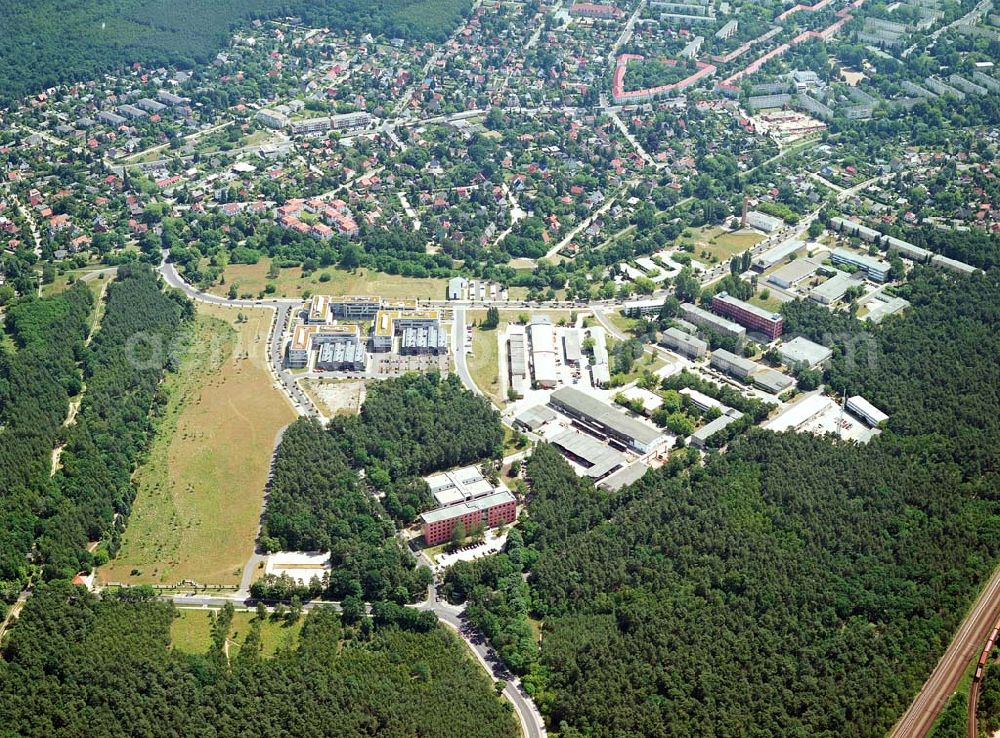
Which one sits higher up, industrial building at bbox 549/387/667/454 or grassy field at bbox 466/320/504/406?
industrial building at bbox 549/387/667/454

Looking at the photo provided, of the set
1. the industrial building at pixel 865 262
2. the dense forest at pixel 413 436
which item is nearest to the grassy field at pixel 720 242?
the industrial building at pixel 865 262

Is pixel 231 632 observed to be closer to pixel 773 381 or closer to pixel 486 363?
pixel 486 363

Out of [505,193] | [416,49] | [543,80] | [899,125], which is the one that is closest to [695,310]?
[505,193]

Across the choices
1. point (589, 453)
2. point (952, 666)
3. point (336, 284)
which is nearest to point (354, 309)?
point (336, 284)

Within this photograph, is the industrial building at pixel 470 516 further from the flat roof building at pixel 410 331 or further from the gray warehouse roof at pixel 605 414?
the flat roof building at pixel 410 331

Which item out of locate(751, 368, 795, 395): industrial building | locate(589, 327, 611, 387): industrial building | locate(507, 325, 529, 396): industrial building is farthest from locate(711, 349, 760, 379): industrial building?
locate(507, 325, 529, 396): industrial building

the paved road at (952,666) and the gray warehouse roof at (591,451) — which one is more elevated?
the paved road at (952,666)

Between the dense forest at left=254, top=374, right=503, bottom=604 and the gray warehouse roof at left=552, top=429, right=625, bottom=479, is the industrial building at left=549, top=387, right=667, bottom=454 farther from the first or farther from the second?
→ the dense forest at left=254, top=374, right=503, bottom=604
